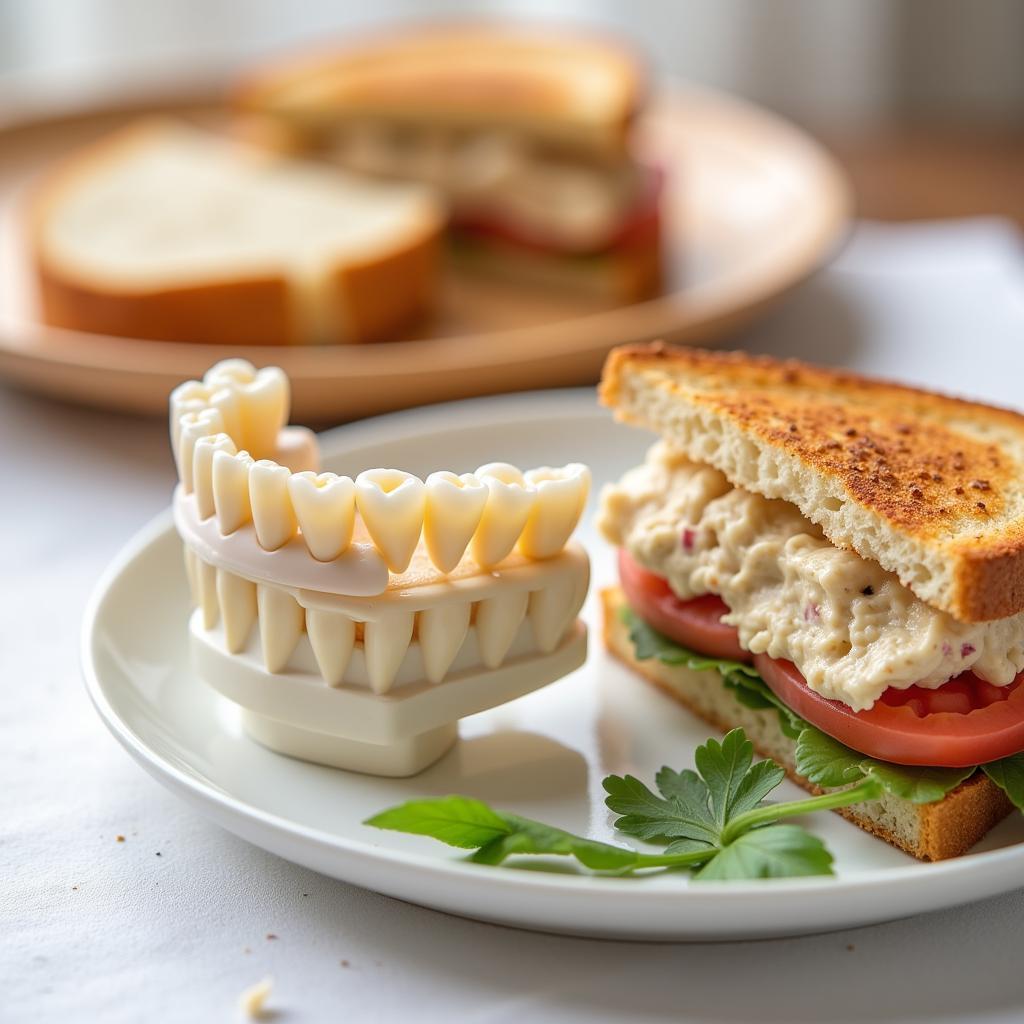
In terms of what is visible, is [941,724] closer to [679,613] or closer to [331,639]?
[679,613]

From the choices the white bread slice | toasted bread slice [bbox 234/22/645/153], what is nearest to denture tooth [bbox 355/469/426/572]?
the white bread slice

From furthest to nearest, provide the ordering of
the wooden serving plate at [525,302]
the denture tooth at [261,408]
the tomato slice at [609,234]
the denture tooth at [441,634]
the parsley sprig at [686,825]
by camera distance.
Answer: the tomato slice at [609,234] < the wooden serving plate at [525,302] < the denture tooth at [261,408] < the denture tooth at [441,634] < the parsley sprig at [686,825]

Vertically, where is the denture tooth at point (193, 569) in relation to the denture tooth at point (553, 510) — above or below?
below

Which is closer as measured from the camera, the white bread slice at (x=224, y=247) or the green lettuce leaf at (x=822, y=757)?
the green lettuce leaf at (x=822, y=757)

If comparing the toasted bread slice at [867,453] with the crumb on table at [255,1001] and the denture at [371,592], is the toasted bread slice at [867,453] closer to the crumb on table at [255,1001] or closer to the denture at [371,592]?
the denture at [371,592]

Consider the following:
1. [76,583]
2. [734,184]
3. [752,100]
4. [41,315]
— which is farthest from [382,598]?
[752,100]

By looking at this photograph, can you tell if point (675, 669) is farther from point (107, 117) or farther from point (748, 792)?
point (107, 117)

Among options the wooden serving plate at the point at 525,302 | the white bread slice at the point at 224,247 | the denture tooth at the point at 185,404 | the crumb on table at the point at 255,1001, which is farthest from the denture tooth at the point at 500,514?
the white bread slice at the point at 224,247

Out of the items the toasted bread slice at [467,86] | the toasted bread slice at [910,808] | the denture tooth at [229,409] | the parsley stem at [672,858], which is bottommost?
the toasted bread slice at [910,808]
